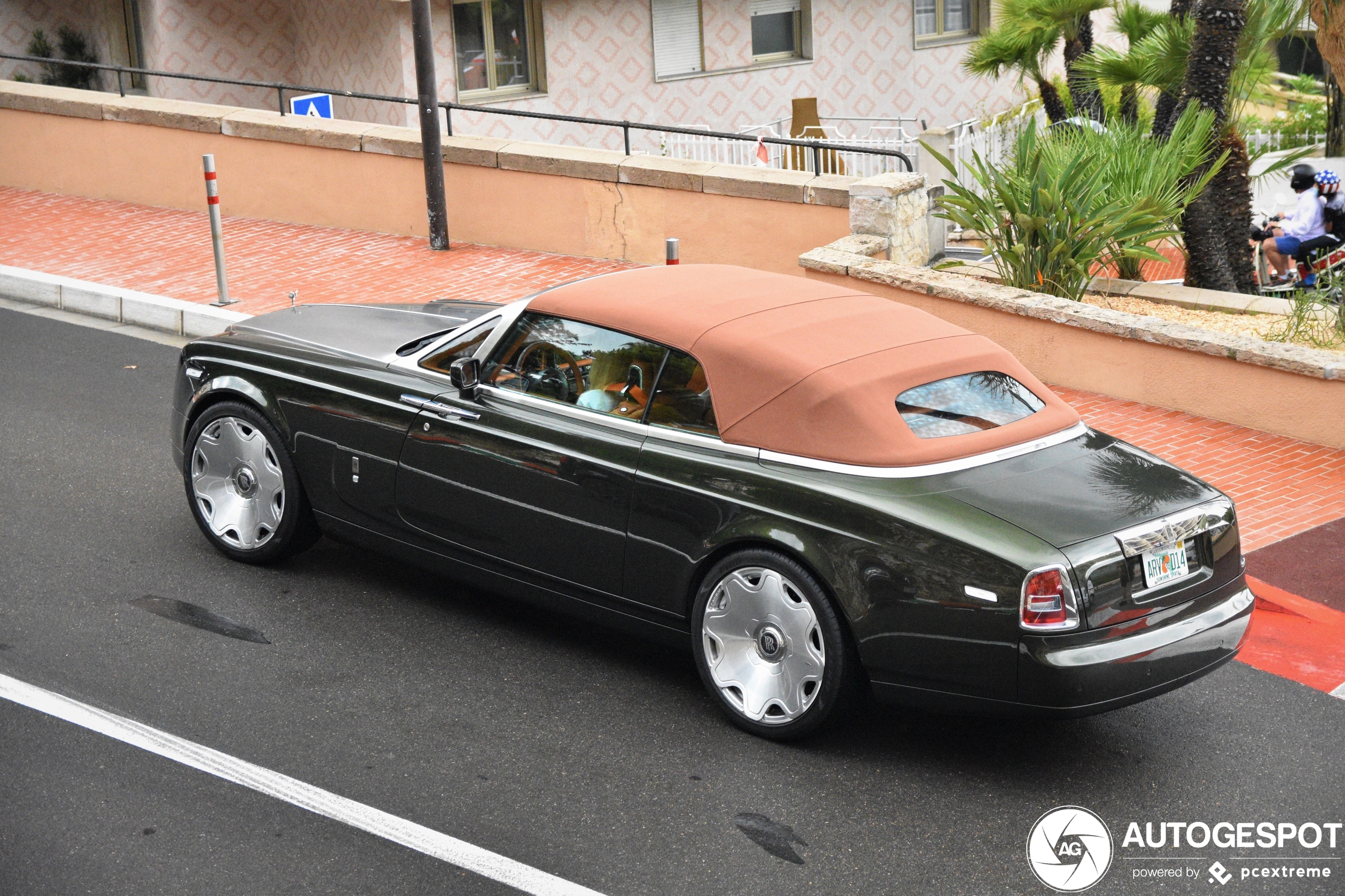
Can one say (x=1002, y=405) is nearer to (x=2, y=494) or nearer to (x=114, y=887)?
(x=114, y=887)

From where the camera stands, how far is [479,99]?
19266 mm

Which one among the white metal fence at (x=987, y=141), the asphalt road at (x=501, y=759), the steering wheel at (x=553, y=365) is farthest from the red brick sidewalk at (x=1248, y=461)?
the white metal fence at (x=987, y=141)

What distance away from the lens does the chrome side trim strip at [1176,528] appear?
4707 millimetres

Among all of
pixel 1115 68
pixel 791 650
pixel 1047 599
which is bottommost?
pixel 791 650

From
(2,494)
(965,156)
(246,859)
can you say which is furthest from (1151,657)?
(965,156)

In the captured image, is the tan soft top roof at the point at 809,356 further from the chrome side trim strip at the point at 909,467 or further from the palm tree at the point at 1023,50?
the palm tree at the point at 1023,50

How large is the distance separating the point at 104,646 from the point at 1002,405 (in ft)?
12.0

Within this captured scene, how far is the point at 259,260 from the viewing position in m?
12.7

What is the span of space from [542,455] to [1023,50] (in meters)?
14.4

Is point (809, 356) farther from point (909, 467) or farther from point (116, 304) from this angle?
point (116, 304)

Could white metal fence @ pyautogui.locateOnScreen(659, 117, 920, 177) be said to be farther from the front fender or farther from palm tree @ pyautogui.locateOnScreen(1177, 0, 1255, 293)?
the front fender

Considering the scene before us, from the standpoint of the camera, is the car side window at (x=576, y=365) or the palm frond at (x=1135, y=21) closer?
the car side window at (x=576, y=365)

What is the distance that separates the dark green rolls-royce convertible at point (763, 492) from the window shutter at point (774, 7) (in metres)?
16.1

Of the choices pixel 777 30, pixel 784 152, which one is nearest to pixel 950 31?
pixel 777 30
